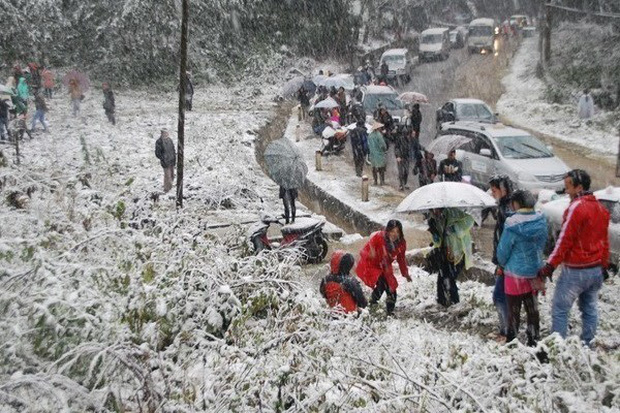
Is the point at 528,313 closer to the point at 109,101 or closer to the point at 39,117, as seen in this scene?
the point at 39,117

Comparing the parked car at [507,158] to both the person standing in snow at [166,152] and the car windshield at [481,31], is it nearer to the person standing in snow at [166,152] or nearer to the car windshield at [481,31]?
the person standing in snow at [166,152]

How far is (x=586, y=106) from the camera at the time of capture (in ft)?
79.5

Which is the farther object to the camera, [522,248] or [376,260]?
[376,260]

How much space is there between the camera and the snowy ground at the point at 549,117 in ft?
74.5

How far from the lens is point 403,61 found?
38.9m

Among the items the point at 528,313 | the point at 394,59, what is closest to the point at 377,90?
the point at 394,59

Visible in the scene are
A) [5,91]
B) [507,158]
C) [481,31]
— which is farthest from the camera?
[481,31]

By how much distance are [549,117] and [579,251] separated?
75.2 ft

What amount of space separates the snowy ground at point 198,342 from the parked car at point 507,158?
692 cm

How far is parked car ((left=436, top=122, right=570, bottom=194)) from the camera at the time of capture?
13931mm

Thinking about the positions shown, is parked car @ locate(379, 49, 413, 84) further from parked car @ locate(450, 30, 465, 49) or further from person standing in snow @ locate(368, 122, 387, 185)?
person standing in snow @ locate(368, 122, 387, 185)

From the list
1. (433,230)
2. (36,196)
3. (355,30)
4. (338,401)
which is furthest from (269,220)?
(355,30)

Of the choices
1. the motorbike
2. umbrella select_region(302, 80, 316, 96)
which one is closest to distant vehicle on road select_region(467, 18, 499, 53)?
umbrella select_region(302, 80, 316, 96)

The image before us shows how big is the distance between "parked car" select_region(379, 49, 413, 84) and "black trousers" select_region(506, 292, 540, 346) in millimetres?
33004
